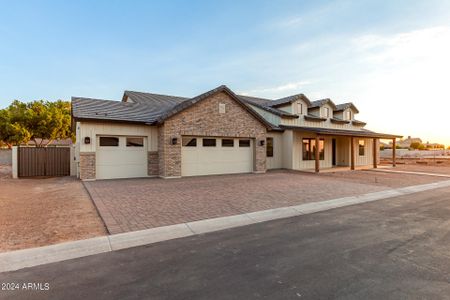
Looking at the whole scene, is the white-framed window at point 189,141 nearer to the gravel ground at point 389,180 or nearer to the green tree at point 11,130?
the gravel ground at point 389,180

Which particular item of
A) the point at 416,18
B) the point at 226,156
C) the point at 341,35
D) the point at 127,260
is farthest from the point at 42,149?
the point at 416,18

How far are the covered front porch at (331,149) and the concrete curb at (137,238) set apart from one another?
10.7 m

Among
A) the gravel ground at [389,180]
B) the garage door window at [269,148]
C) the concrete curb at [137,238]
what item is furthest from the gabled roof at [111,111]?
the gravel ground at [389,180]

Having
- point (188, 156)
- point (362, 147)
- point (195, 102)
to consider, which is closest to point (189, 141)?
point (188, 156)

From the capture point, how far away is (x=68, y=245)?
14.1 ft

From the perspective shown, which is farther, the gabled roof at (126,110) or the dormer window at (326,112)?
the dormer window at (326,112)

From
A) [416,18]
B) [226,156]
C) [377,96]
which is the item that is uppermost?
[416,18]

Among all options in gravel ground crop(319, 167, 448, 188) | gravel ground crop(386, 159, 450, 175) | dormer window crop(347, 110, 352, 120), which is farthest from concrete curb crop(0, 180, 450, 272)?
dormer window crop(347, 110, 352, 120)

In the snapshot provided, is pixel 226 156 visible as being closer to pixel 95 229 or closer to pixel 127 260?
pixel 95 229

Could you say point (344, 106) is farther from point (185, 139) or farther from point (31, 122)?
point (31, 122)

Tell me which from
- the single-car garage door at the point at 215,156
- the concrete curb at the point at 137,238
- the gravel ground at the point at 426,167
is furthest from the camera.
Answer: the gravel ground at the point at 426,167

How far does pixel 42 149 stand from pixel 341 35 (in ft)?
61.8

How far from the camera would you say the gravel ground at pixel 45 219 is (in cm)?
461

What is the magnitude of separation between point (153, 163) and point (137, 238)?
9656 millimetres
